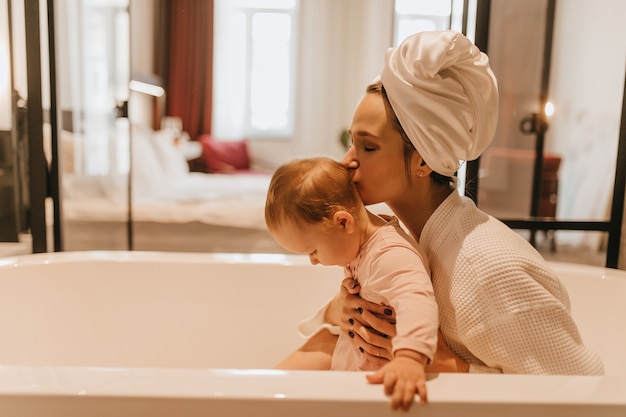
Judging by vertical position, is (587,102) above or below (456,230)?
above

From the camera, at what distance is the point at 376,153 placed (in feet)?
3.17

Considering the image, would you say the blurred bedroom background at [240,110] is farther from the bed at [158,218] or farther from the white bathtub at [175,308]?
the white bathtub at [175,308]

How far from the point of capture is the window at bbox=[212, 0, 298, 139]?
213 inches

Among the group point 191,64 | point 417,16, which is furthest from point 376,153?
point 191,64

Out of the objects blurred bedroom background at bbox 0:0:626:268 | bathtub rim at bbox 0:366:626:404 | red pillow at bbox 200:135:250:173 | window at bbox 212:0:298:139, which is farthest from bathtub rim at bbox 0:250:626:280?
window at bbox 212:0:298:139

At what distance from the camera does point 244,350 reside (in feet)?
5.11

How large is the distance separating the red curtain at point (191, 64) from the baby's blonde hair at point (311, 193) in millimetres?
4782

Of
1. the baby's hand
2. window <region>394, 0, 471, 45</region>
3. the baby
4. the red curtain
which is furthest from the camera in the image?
the red curtain

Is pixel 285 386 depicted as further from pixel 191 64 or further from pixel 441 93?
pixel 191 64

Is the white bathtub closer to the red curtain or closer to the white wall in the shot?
the white wall

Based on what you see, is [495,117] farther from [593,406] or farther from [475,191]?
[475,191]

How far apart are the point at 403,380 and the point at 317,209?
34 centimetres

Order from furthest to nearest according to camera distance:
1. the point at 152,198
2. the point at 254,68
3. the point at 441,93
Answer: the point at 254,68
the point at 152,198
the point at 441,93

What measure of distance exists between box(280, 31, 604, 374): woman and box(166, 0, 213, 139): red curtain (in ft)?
15.7
